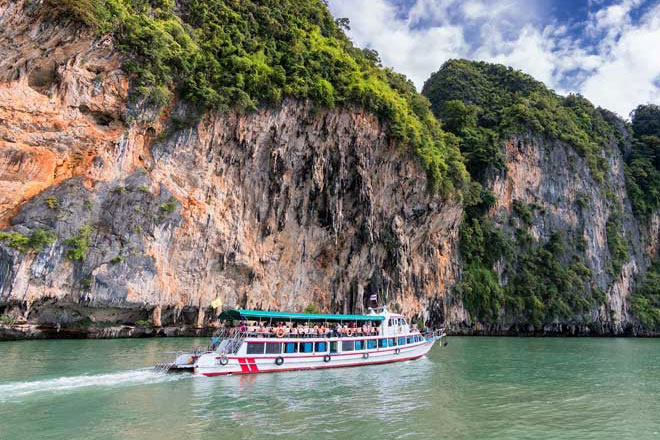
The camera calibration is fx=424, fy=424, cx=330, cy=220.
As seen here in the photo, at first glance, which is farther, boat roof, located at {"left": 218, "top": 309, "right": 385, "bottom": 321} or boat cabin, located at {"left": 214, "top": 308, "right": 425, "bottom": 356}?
boat roof, located at {"left": 218, "top": 309, "right": 385, "bottom": 321}

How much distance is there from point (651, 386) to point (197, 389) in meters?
18.7

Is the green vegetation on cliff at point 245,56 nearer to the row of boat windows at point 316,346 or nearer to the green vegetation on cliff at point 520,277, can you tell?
the green vegetation on cliff at point 520,277

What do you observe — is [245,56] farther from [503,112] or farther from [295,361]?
[503,112]

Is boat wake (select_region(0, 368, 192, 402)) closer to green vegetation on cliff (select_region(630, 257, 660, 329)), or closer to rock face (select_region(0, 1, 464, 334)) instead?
rock face (select_region(0, 1, 464, 334))

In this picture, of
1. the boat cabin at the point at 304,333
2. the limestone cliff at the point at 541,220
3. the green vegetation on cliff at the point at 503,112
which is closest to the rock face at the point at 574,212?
the limestone cliff at the point at 541,220

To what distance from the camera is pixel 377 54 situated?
5250 centimetres

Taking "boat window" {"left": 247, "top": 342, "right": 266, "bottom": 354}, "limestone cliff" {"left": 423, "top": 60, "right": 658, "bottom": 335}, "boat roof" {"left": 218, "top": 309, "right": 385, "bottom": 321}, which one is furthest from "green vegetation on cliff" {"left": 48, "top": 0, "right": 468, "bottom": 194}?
"boat window" {"left": 247, "top": 342, "right": 266, "bottom": 354}

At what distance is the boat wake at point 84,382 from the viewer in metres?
13.4

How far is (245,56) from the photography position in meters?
32.7

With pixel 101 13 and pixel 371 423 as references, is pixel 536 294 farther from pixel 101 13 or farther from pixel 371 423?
pixel 101 13

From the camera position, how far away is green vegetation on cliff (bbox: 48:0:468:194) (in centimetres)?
2781

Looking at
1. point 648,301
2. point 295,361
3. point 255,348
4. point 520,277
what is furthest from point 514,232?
point 255,348

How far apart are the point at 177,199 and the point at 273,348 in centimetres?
1403

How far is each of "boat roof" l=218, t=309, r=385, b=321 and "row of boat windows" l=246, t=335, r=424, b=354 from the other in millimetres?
1210
